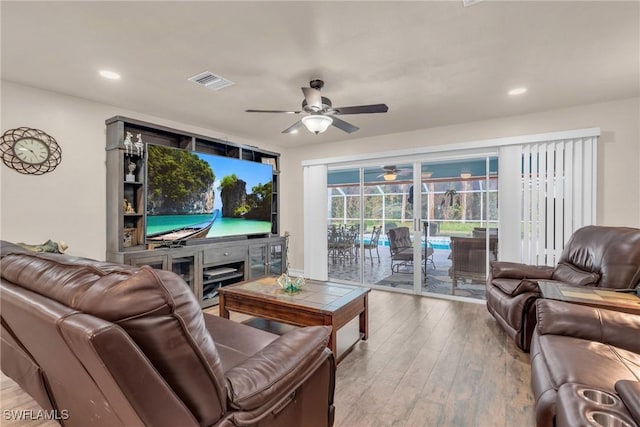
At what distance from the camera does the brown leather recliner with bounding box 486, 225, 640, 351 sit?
7.92ft

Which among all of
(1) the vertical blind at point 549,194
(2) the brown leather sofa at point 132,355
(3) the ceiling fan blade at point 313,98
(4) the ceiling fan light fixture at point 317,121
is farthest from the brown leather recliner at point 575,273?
(3) the ceiling fan blade at point 313,98

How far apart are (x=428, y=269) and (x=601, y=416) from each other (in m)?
3.59

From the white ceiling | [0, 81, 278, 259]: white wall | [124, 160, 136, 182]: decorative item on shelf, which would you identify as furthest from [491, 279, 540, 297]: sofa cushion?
[0, 81, 278, 259]: white wall

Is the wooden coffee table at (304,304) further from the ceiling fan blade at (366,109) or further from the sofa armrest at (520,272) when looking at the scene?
the ceiling fan blade at (366,109)

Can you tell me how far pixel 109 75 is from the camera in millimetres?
2703

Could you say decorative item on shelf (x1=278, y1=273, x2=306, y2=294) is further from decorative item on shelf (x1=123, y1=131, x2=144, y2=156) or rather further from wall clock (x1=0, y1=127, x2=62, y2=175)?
wall clock (x1=0, y1=127, x2=62, y2=175)

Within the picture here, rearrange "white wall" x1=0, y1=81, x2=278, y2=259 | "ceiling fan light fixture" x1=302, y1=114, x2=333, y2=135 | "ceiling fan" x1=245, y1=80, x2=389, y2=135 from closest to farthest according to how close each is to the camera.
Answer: "ceiling fan" x1=245, y1=80, x2=389, y2=135, "ceiling fan light fixture" x1=302, y1=114, x2=333, y2=135, "white wall" x1=0, y1=81, x2=278, y2=259

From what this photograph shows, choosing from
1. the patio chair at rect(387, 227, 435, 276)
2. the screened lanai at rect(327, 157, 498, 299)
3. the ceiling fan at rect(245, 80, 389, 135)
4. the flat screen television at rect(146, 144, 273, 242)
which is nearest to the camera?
the ceiling fan at rect(245, 80, 389, 135)

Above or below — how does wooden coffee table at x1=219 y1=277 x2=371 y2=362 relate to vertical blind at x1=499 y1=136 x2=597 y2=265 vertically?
below

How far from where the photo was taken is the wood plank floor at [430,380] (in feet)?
5.98

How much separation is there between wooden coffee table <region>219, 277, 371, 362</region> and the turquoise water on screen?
1288 millimetres

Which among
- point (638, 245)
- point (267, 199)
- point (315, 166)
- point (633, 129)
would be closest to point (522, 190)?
point (633, 129)

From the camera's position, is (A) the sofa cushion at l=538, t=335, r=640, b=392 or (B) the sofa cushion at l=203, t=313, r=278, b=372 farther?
(B) the sofa cushion at l=203, t=313, r=278, b=372

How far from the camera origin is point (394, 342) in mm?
2836
